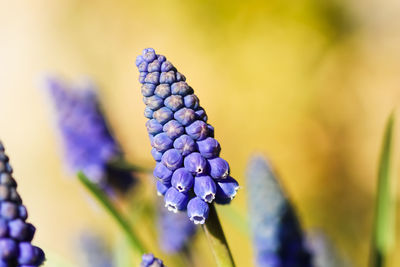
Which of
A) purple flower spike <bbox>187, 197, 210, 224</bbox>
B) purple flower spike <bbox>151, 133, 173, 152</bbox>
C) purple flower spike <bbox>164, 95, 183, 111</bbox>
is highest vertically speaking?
purple flower spike <bbox>164, 95, 183, 111</bbox>

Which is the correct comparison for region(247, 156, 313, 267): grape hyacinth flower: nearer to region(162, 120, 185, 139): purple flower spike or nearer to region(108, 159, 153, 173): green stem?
region(108, 159, 153, 173): green stem

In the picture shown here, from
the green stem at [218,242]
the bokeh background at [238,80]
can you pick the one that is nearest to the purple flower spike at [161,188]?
the green stem at [218,242]

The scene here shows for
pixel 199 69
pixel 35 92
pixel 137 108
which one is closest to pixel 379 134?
pixel 199 69

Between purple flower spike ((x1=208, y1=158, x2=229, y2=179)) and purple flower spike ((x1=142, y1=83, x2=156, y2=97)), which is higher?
purple flower spike ((x1=142, y1=83, x2=156, y2=97))

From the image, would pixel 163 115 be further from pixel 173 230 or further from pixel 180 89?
pixel 173 230

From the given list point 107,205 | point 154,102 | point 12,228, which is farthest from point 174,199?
point 107,205

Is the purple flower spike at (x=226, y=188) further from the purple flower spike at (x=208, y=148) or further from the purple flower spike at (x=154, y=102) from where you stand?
the purple flower spike at (x=154, y=102)

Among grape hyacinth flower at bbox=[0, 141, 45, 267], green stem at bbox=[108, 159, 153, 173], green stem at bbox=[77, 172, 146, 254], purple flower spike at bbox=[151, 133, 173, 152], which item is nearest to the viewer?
grape hyacinth flower at bbox=[0, 141, 45, 267]

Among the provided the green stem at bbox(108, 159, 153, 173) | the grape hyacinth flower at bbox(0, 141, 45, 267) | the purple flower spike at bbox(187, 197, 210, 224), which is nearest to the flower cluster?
the purple flower spike at bbox(187, 197, 210, 224)
